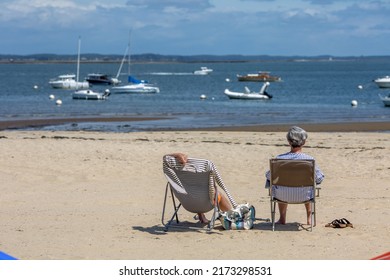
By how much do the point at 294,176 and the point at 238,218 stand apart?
75 centimetres

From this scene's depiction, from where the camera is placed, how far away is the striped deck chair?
827 cm

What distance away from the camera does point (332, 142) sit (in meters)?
21.3

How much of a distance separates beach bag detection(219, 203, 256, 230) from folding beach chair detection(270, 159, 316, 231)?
324 mm

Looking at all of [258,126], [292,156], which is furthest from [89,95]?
[292,156]

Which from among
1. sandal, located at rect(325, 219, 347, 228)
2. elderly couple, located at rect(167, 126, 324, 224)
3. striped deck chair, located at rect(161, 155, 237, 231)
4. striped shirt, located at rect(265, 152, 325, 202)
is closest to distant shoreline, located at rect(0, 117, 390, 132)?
sandal, located at rect(325, 219, 347, 228)

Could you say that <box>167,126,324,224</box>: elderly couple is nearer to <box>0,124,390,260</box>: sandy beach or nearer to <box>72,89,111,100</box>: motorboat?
<box>0,124,390,260</box>: sandy beach

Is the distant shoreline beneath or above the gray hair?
beneath

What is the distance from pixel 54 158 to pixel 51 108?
30214mm

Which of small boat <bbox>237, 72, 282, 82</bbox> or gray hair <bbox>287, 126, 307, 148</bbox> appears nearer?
gray hair <bbox>287, 126, 307, 148</bbox>

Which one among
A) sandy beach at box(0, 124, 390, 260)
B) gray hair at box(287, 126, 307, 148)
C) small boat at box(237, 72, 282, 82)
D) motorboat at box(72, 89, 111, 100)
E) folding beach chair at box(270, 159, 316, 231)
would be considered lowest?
small boat at box(237, 72, 282, 82)

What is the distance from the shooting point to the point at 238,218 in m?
8.59

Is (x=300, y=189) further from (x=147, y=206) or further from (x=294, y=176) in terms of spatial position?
(x=147, y=206)

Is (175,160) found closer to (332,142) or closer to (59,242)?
(59,242)

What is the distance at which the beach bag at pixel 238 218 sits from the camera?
28.1 ft
